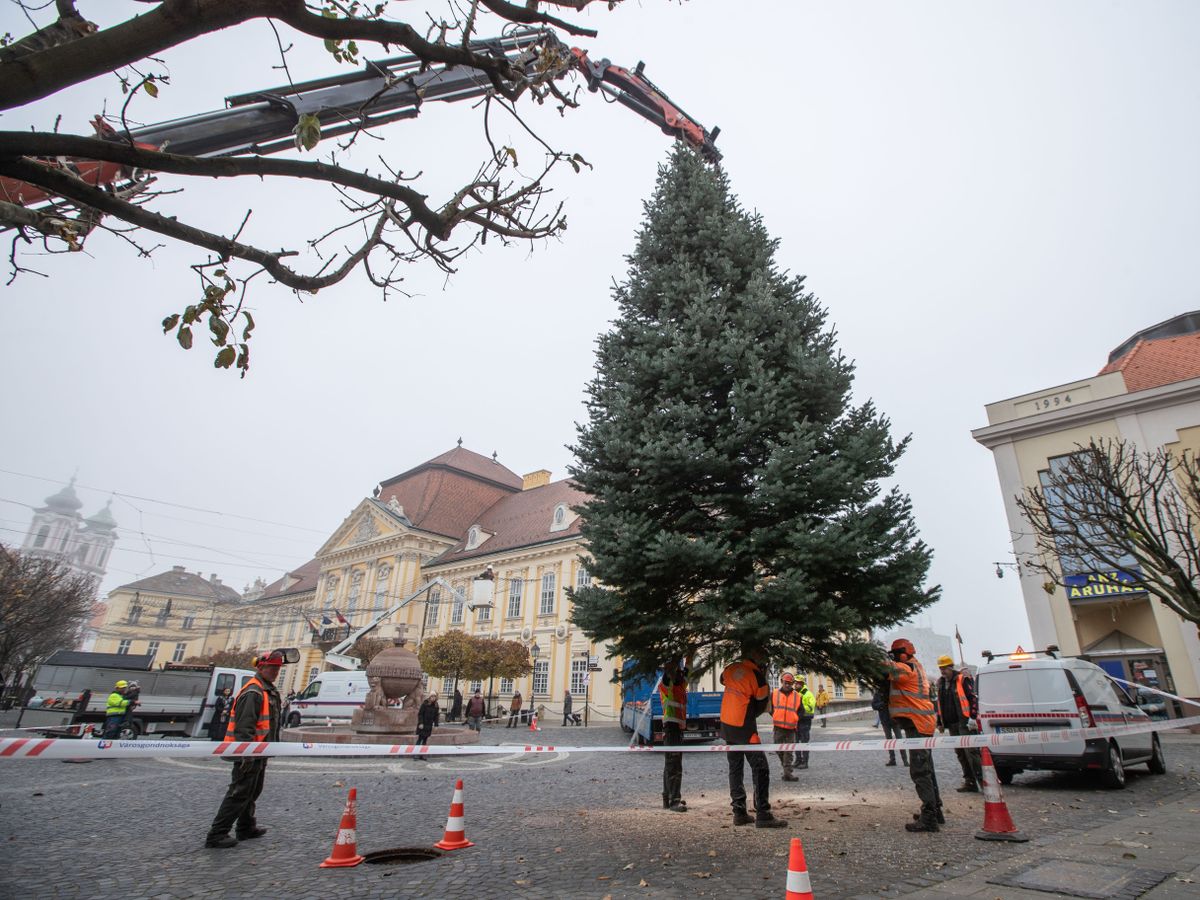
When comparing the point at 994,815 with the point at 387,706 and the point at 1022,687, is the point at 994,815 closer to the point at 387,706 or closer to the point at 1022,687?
the point at 1022,687

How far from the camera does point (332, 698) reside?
26.9 m

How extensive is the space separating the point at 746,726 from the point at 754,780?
1.82ft

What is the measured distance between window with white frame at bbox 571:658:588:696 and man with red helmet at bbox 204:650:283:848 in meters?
32.4

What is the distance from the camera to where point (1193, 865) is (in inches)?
196

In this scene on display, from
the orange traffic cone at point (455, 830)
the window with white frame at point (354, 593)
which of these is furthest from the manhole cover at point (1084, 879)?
the window with white frame at point (354, 593)

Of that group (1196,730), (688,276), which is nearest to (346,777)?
(688,276)

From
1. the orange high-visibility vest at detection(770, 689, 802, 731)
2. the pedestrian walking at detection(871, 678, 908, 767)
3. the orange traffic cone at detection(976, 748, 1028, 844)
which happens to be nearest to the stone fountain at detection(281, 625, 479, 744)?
the orange high-visibility vest at detection(770, 689, 802, 731)

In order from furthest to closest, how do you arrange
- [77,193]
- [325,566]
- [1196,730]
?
[325,566], [1196,730], [77,193]

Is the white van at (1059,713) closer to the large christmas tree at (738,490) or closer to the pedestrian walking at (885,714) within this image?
the pedestrian walking at (885,714)

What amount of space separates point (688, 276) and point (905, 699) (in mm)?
6182

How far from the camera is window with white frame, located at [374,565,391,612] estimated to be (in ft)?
163

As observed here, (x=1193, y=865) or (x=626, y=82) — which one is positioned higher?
(x=626, y=82)

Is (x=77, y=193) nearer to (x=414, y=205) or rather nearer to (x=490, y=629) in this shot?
(x=414, y=205)

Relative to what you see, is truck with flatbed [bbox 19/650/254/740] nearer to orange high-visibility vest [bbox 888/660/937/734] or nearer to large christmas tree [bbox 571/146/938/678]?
large christmas tree [bbox 571/146/938/678]
